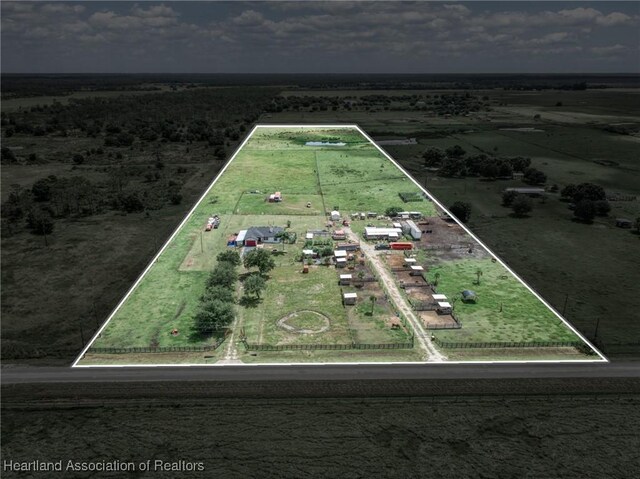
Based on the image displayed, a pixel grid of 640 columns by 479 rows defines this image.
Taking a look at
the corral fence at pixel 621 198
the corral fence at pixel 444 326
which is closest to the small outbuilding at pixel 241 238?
the corral fence at pixel 444 326

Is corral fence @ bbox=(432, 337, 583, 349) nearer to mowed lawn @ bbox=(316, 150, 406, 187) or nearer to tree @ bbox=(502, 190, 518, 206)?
tree @ bbox=(502, 190, 518, 206)

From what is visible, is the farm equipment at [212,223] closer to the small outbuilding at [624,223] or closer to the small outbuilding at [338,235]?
the small outbuilding at [338,235]

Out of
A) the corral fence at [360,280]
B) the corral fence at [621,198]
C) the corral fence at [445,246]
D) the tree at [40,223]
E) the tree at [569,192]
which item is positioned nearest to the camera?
the corral fence at [360,280]

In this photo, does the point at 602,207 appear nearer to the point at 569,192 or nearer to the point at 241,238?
the point at 569,192

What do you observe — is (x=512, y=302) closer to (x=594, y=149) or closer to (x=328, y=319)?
(x=328, y=319)

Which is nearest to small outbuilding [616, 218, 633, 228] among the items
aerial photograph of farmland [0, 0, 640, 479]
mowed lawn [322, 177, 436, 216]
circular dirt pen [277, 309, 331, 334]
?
aerial photograph of farmland [0, 0, 640, 479]

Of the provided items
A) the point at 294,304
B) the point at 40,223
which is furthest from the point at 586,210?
the point at 40,223

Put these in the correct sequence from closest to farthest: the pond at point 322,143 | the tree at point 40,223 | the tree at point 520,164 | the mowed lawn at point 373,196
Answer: the tree at point 40,223 → the mowed lawn at point 373,196 → the tree at point 520,164 → the pond at point 322,143
